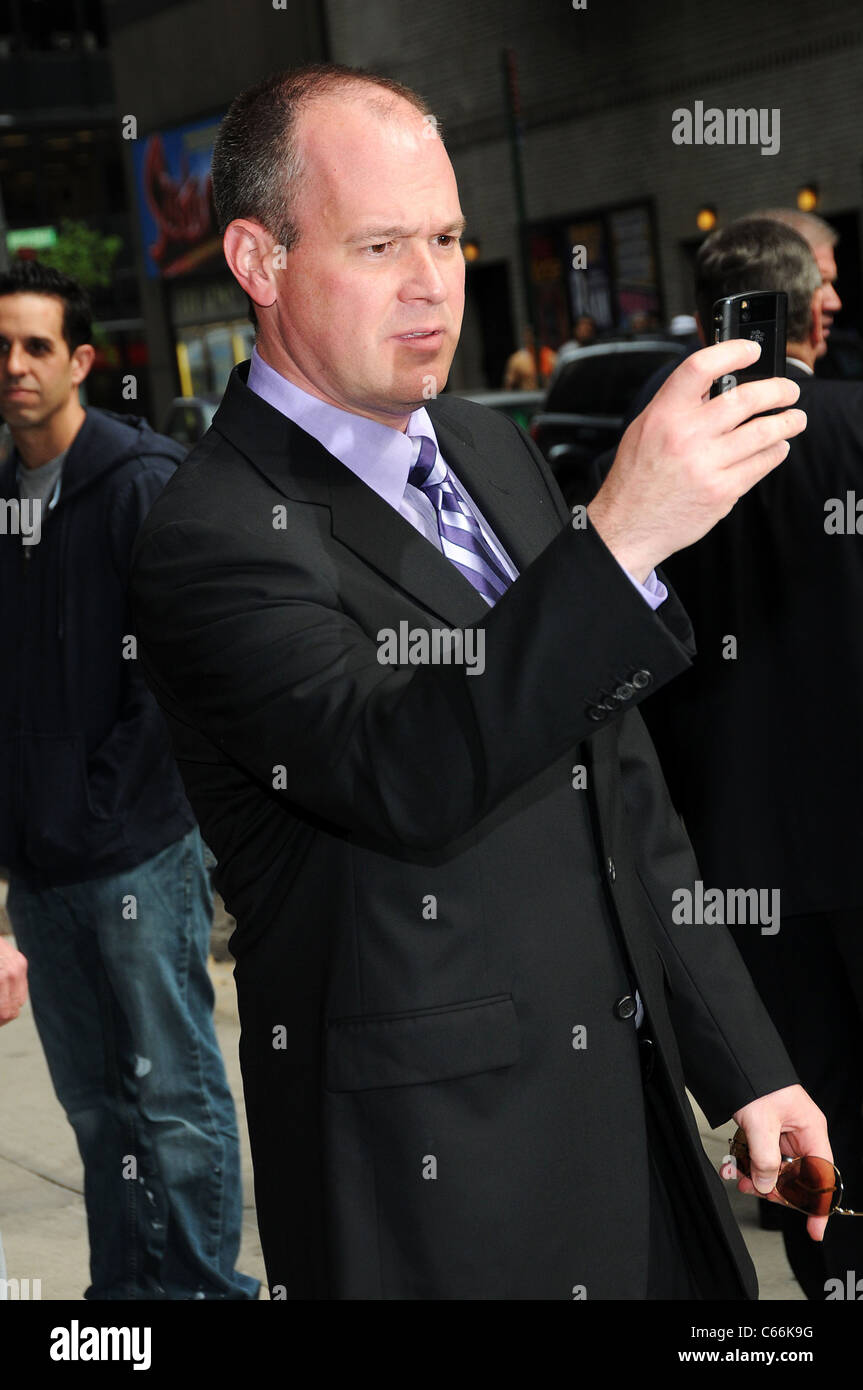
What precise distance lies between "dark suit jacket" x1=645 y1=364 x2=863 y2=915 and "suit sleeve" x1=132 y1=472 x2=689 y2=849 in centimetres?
207

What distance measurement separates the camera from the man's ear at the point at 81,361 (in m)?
4.57

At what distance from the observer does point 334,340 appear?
7.18 feet

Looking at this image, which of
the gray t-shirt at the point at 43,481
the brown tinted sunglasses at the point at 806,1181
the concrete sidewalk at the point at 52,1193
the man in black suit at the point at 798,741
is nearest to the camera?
the brown tinted sunglasses at the point at 806,1181

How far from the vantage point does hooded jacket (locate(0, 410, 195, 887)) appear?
4.11 m

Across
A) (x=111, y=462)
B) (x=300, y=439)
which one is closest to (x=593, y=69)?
(x=111, y=462)

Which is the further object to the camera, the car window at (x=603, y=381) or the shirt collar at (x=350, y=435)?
the car window at (x=603, y=381)

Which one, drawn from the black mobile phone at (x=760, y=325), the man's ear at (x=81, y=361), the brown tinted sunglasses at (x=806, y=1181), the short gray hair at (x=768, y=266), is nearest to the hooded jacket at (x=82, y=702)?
the man's ear at (x=81, y=361)

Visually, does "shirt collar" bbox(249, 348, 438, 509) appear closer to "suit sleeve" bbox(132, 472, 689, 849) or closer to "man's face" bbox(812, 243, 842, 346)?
"suit sleeve" bbox(132, 472, 689, 849)

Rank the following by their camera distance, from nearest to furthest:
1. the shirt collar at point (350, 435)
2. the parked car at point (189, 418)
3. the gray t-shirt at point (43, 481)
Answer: the shirt collar at point (350, 435), the gray t-shirt at point (43, 481), the parked car at point (189, 418)

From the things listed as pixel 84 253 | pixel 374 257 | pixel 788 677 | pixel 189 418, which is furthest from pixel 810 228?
pixel 84 253

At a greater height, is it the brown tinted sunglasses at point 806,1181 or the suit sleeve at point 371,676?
the suit sleeve at point 371,676

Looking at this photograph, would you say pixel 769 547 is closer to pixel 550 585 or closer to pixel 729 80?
pixel 550 585

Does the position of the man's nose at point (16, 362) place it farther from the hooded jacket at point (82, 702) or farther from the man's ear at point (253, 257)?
the man's ear at point (253, 257)

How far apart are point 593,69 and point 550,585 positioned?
25537mm
